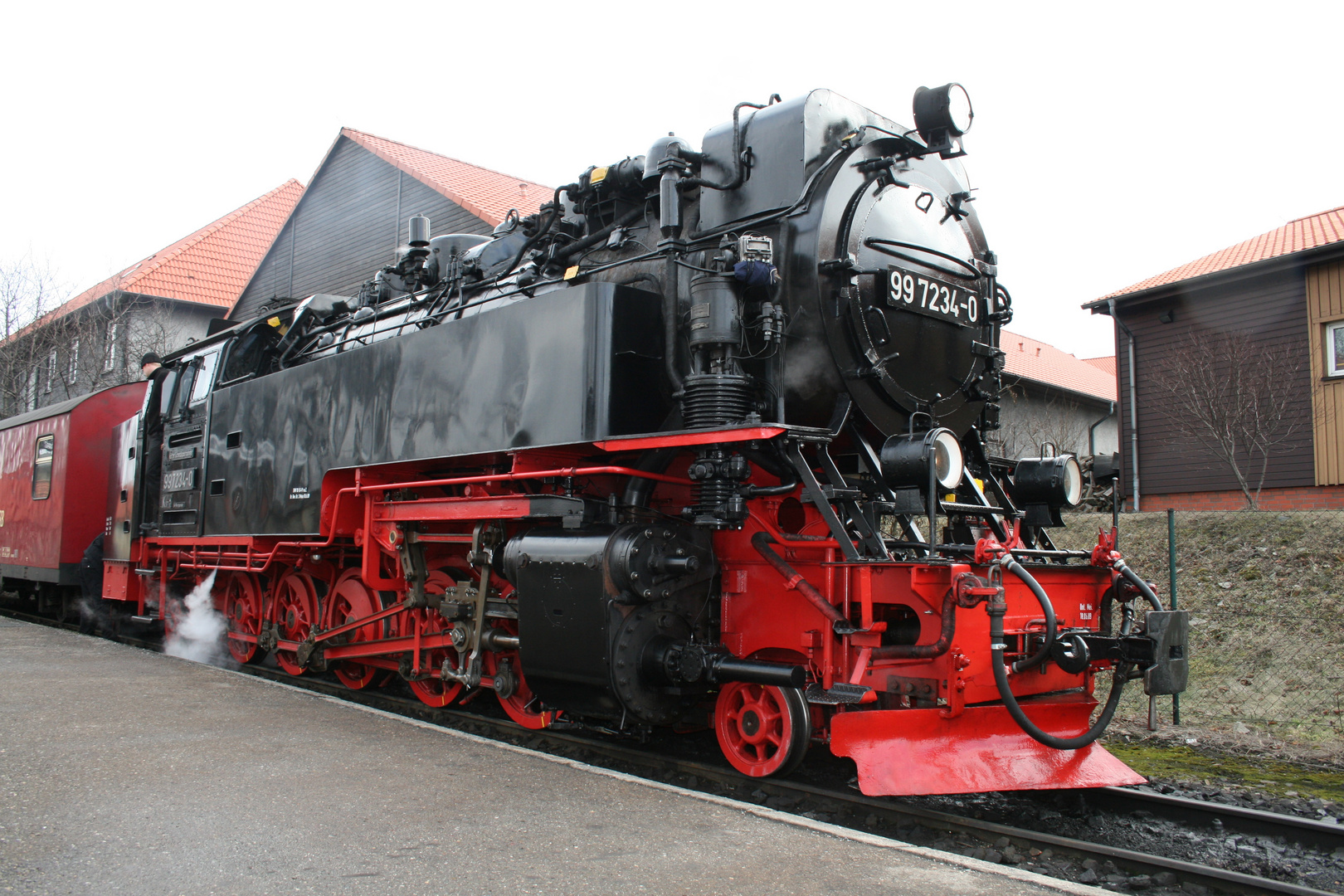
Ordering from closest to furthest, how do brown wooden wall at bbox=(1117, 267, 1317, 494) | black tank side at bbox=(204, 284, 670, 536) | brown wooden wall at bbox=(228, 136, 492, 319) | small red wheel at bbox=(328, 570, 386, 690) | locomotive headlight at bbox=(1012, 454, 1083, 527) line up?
black tank side at bbox=(204, 284, 670, 536) → locomotive headlight at bbox=(1012, 454, 1083, 527) → small red wheel at bbox=(328, 570, 386, 690) → brown wooden wall at bbox=(1117, 267, 1317, 494) → brown wooden wall at bbox=(228, 136, 492, 319)

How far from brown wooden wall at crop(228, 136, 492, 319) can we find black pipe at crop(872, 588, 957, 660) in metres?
13.1

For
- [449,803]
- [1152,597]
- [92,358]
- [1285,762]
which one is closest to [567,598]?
[449,803]

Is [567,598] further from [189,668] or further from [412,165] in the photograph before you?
[412,165]

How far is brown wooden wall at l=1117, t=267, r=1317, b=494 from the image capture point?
11922mm

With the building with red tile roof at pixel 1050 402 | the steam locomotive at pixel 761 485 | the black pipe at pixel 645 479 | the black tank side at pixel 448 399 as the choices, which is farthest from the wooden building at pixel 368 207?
the black pipe at pixel 645 479

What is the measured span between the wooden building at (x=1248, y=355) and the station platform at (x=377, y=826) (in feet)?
33.3

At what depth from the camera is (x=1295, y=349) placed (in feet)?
39.1

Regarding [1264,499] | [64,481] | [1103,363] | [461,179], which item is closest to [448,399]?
[64,481]

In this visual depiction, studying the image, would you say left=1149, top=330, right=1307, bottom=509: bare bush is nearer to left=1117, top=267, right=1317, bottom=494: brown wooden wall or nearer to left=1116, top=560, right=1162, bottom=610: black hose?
left=1117, top=267, right=1317, bottom=494: brown wooden wall

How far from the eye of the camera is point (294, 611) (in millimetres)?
7266

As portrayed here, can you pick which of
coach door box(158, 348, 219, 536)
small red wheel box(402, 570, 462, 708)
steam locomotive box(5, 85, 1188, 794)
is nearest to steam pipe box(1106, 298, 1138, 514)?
steam locomotive box(5, 85, 1188, 794)

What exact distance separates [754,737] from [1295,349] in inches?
438

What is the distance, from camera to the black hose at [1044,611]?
150 inches

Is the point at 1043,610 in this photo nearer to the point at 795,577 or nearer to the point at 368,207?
the point at 795,577
